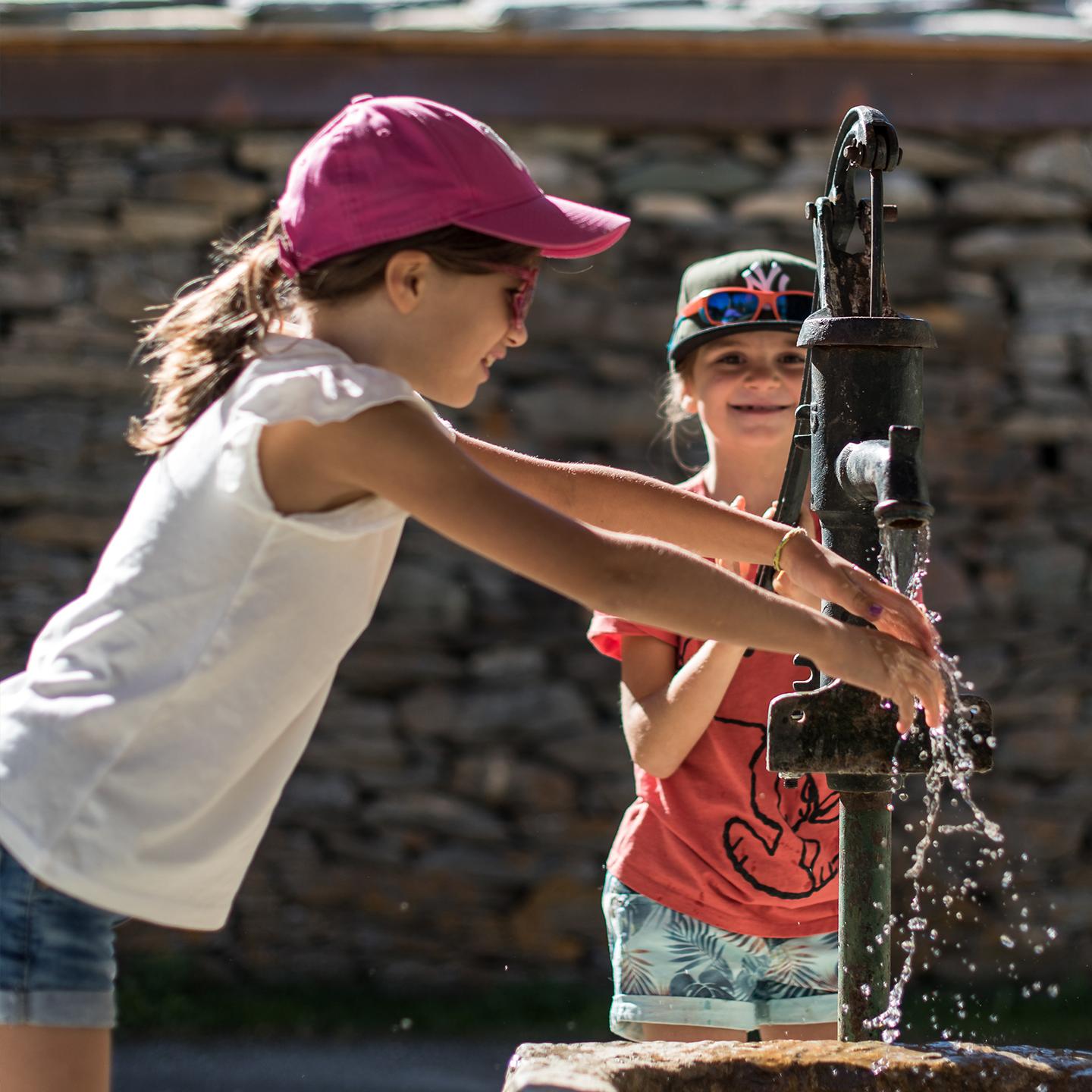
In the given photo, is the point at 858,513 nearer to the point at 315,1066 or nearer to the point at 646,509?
the point at 646,509

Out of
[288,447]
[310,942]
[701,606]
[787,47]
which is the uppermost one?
[787,47]

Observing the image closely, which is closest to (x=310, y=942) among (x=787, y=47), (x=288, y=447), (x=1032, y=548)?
(x=1032, y=548)

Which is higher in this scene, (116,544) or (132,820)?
(116,544)

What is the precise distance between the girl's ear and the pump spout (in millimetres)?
471

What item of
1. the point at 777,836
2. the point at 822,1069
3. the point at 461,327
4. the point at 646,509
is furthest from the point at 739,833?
the point at 461,327

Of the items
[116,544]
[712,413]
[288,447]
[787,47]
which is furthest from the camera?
[787,47]

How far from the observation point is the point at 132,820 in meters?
1.42

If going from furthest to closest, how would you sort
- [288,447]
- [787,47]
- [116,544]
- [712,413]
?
[787,47], [712,413], [116,544], [288,447]

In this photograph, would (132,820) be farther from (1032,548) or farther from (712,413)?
(1032,548)

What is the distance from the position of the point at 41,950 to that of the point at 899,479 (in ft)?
3.01

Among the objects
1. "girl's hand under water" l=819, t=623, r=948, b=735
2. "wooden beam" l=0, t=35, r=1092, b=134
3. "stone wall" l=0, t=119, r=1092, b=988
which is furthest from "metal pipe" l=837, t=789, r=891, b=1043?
"wooden beam" l=0, t=35, r=1092, b=134

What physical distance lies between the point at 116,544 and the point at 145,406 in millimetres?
2691

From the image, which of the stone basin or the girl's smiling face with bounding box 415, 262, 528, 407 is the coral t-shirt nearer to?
the stone basin

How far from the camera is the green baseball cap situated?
2.23m
